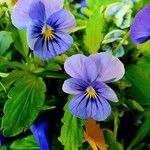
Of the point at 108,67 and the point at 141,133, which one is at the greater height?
the point at 108,67

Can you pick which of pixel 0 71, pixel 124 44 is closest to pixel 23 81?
pixel 0 71

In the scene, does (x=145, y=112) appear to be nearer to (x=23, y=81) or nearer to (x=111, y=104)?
(x=111, y=104)

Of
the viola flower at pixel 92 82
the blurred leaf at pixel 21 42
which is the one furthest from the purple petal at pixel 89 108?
the blurred leaf at pixel 21 42

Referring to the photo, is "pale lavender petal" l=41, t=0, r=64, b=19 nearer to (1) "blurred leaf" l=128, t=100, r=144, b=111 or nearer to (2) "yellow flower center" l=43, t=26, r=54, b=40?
(2) "yellow flower center" l=43, t=26, r=54, b=40

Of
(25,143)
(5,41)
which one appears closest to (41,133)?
(25,143)

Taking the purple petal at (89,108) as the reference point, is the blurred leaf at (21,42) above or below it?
above

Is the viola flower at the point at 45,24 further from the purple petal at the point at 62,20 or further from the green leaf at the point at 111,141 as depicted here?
the green leaf at the point at 111,141

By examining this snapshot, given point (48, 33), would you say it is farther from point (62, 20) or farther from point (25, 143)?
point (25, 143)
